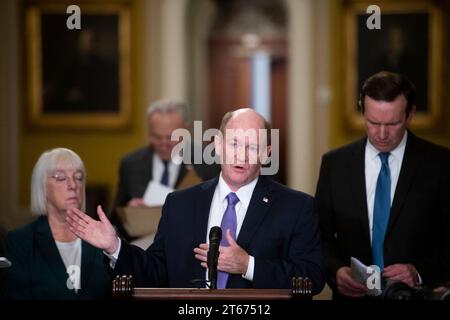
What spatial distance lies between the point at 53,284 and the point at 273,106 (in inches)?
291

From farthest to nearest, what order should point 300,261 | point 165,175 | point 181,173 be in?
point 165,175
point 181,173
point 300,261

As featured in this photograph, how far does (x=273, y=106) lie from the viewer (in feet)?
34.0

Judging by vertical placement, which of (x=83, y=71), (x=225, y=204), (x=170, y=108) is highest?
(x=83, y=71)

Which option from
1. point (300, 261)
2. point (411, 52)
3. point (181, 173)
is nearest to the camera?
point (300, 261)

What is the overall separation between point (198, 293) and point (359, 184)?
3.06 feet

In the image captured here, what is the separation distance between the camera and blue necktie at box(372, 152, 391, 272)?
130 inches

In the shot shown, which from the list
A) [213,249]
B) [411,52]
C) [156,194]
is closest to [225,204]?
[213,249]

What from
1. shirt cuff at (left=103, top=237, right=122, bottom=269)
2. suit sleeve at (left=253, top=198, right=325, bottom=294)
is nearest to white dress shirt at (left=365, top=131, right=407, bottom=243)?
suit sleeve at (left=253, top=198, right=325, bottom=294)

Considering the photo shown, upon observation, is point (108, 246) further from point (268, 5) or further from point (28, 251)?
point (268, 5)

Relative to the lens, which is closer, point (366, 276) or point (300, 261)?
point (300, 261)

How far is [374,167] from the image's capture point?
333 cm

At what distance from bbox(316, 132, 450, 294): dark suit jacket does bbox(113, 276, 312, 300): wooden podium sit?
0.58m

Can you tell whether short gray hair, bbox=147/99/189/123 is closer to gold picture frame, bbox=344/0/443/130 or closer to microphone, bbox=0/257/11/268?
microphone, bbox=0/257/11/268

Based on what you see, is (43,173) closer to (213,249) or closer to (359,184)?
(213,249)
